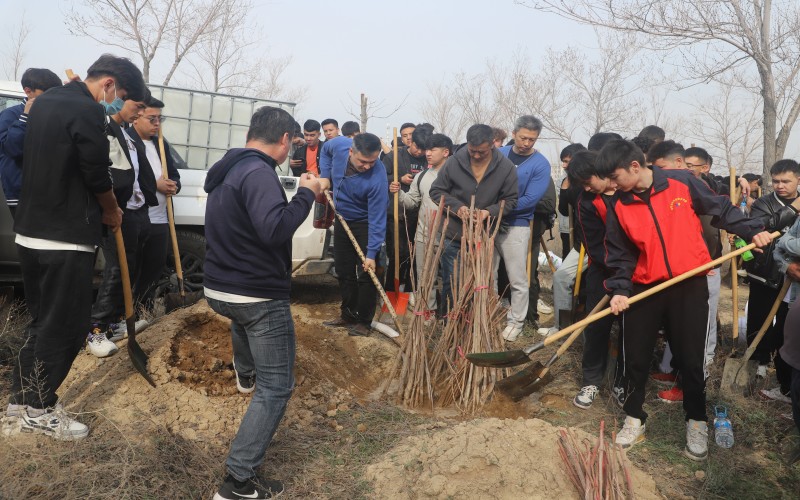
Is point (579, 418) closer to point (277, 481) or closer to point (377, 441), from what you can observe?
point (377, 441)

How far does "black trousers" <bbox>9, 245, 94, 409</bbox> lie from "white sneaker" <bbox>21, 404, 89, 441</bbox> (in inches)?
1.7

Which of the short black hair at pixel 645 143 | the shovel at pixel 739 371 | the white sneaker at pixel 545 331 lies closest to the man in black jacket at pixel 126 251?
the white sneaker at pixel 545 331

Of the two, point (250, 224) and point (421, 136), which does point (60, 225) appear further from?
point (421, 136)

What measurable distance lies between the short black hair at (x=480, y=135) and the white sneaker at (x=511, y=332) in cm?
157

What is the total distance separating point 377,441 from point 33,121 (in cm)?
233

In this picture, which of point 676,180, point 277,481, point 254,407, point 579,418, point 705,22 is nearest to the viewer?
point 254,407

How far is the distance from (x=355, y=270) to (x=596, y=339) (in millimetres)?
2029

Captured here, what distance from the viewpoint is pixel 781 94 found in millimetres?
8953

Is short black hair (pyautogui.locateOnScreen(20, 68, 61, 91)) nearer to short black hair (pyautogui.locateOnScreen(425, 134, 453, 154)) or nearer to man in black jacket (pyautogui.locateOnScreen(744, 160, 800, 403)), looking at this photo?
short black hair (pyautogui.locateOnScreen(425, 134, 453, 154))

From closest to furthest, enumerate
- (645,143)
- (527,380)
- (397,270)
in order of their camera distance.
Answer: (527,380) < (645,143) < (397,270)

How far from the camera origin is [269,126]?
2693mm

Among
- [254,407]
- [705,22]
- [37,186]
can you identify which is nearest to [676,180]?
[254,407]

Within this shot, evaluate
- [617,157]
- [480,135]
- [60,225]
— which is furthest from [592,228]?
[60,225]

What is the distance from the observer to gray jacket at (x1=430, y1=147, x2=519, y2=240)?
482 cm
